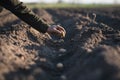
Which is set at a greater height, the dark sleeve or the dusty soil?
the dark sleeve

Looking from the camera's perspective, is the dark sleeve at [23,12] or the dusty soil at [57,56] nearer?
the dusty soil at [57,56]

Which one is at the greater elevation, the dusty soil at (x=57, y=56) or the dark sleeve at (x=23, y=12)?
the dark sleeve at (x=23, y=12)

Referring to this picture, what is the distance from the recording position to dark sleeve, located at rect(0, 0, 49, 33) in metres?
6.87

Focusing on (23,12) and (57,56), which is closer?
(23,12)

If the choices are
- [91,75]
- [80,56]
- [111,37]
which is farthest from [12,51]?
[111,37]

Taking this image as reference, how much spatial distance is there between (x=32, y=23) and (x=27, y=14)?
0.81 ft

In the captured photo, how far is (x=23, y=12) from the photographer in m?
7.02

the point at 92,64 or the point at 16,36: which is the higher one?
the point at 92,64

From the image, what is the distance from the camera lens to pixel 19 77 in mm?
4957

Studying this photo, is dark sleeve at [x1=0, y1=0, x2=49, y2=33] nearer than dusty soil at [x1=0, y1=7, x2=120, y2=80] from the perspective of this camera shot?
No

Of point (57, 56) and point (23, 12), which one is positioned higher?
point (23, 12)

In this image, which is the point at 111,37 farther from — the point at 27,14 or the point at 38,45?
the point at 27,14

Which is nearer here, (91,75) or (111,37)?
(91,75)

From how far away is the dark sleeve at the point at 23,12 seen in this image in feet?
22.5
